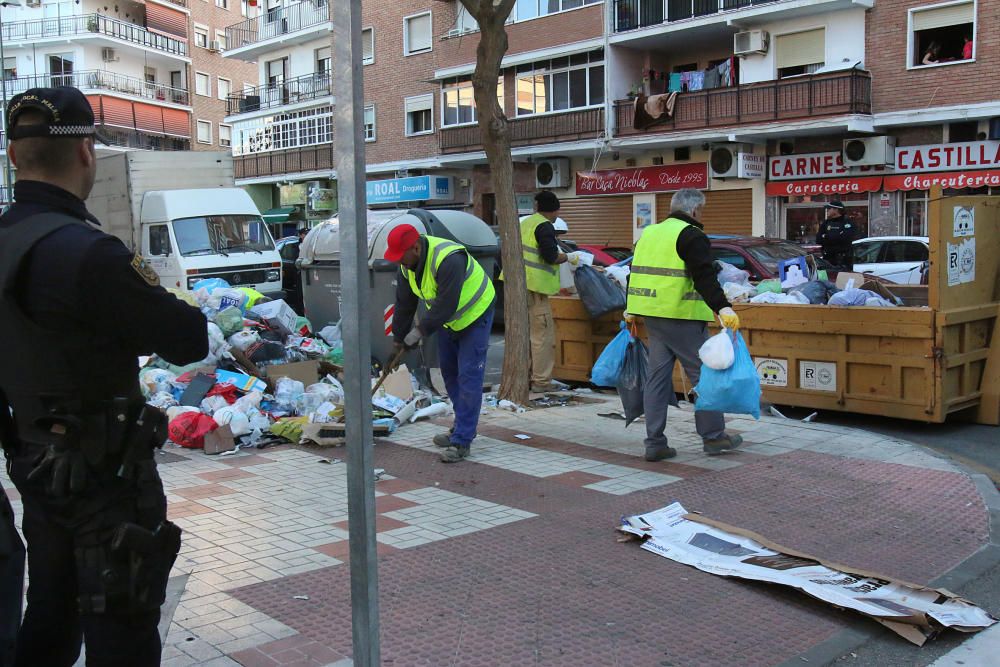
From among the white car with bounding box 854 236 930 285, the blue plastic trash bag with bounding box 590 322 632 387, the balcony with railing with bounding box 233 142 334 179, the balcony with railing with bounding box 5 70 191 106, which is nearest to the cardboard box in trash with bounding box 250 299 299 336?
the blue plastic trash bag with bounding box 590 322 632 387

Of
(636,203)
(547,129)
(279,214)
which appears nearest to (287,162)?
(279,214)

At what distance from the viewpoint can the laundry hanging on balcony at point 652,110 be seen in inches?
1072

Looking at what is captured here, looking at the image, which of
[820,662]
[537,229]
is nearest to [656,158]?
[537,229]

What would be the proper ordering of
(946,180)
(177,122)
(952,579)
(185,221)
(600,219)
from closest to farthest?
(952,579)
(185,221)
(946,180)
(600,219)
(177,122)

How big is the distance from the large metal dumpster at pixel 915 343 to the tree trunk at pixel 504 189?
2.07 metres

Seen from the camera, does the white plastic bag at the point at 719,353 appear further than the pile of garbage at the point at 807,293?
No

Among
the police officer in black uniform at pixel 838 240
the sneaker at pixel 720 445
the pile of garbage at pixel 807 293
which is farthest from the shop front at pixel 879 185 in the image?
the sneaker at pixel 720 445

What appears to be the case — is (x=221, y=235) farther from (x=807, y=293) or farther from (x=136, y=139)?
(x=136, y=139)

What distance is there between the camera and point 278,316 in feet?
36.3

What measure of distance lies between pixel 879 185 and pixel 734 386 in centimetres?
1979

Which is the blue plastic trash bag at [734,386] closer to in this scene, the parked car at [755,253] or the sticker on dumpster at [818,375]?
the sticker on dumpster at [818,375]

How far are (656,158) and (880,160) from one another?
7.32 m

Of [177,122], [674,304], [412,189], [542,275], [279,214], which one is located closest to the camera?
[674,304]

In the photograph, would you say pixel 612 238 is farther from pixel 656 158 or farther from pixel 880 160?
pixel 880 160
